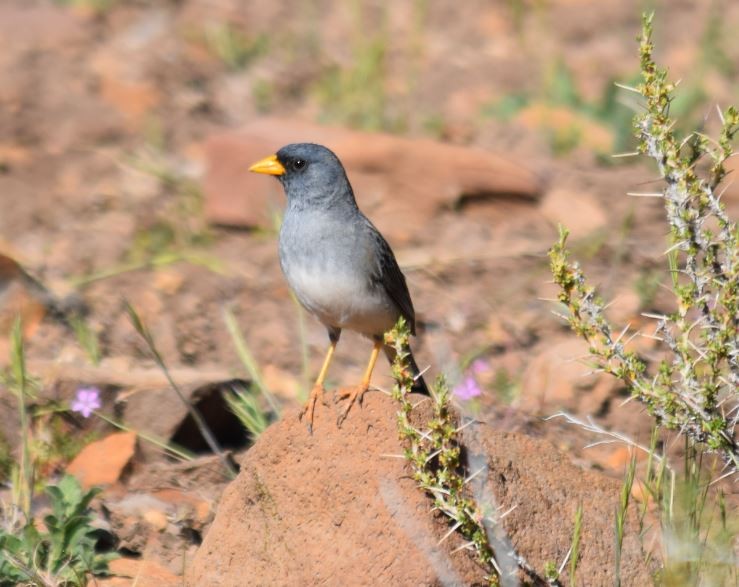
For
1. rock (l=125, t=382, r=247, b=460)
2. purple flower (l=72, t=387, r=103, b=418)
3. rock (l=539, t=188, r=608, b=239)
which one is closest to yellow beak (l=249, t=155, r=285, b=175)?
rock (l=125, t=382, r=247, b=460)

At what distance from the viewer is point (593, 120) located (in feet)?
31.2

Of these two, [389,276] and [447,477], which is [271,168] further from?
[447,477]

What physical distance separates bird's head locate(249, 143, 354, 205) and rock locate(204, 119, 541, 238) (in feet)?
8.19

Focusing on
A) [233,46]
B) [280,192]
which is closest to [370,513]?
[280,192]

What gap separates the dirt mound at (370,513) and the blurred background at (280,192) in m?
0.84

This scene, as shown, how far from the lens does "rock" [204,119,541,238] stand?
27.2 feet

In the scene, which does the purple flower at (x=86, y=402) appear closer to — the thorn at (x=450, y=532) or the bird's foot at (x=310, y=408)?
the bird's foot at (x=310, y=408)

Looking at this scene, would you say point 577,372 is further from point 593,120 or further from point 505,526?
point 593,120

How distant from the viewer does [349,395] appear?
14.9 ft

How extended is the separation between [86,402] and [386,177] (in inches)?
138

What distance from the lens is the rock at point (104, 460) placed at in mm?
5305

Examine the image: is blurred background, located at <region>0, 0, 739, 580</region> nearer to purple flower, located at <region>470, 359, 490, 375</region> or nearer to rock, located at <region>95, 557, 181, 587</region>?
purple flower, located at <region>470, 359, 490, 375</region>

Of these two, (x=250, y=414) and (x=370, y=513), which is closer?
(x=370, y=513)

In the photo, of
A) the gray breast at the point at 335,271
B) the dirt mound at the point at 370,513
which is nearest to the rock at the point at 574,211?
the gray breast at the point at 335,271
